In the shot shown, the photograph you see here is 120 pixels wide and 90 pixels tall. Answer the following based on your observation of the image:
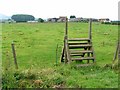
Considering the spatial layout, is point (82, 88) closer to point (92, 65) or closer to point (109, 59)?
point (92, 65)

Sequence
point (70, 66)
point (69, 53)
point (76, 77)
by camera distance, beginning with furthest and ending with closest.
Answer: point (69, 53), point (70, 66), point (76, 77)

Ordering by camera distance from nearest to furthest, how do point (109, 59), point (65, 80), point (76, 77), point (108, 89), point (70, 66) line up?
1. point (108, 89)
2. point (65, 80)
3. point (76, 77)
4. point (70, 66)
5. point (109, 59)

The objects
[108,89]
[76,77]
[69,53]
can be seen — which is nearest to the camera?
[108,89]

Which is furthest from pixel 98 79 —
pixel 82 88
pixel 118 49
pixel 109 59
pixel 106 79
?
pixel 109 59

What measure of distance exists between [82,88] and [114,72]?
7.79 ft

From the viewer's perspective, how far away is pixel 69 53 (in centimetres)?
1328

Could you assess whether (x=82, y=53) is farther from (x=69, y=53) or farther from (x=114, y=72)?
(x=114, y=72)

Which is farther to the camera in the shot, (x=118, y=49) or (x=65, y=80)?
(x=118, y=49)

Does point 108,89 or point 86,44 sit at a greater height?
point 86,44

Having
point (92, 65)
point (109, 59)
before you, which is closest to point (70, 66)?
point (92, 65)

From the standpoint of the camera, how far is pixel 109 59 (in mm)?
16891

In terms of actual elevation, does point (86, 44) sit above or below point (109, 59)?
above

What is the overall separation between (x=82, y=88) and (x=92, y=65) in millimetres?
3587

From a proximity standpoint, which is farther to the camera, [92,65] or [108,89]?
[92,65]
